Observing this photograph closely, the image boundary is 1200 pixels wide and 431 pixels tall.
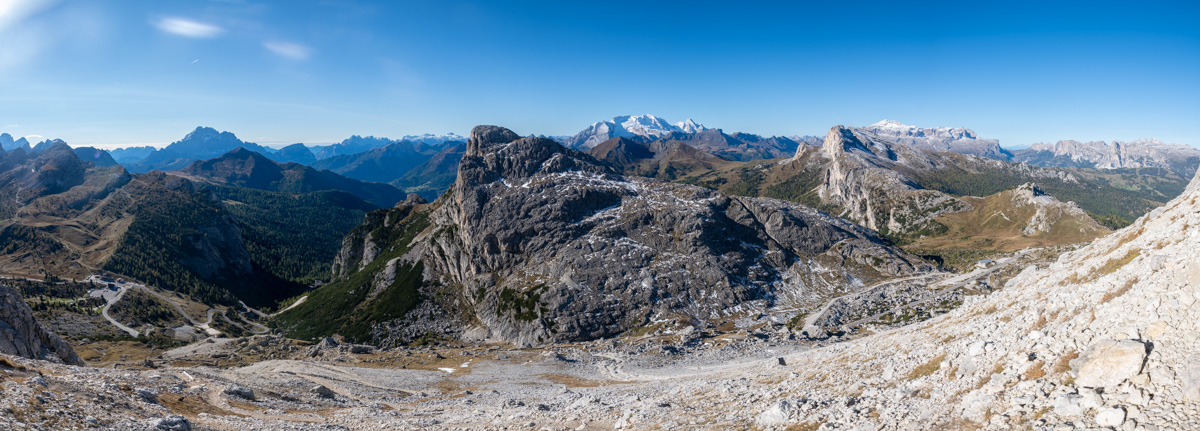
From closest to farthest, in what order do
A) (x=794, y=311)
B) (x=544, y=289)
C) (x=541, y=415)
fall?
(x=541, y=415) < (x=794, y=311) < (x=544, y=289)

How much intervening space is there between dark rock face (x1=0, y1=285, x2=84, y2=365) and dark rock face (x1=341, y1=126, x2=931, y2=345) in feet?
284

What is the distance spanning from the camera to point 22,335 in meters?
58.1

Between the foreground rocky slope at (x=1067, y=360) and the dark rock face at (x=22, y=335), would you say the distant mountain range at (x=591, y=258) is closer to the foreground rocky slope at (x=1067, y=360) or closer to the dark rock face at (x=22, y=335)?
the dark rock face at (x=22, y=335)

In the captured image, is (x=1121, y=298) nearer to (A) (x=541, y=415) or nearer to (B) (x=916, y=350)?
(B) (x=916, y=350)

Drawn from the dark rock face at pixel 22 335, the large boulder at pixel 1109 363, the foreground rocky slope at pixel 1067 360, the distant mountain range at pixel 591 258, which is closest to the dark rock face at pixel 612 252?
the distant mountain range at pixel 591 258

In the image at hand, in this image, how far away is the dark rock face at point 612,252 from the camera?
434 ft

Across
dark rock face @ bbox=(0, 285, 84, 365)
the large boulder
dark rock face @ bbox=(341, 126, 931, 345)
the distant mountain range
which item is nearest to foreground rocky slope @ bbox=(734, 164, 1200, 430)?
the large boulder

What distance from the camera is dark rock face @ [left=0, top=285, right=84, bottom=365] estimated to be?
54656mm

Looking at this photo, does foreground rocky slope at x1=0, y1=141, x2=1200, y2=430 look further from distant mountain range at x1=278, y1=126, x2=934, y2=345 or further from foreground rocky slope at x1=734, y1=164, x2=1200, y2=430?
distant mountain range at x1=278, y1=126, x2=934, y2=345

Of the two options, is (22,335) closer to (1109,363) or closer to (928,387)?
(928,387)

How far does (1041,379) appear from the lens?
2042 centimetres

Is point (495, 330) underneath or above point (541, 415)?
underneath

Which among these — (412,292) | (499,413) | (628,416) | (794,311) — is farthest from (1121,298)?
(412,292)

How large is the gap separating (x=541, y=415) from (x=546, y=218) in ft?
395
